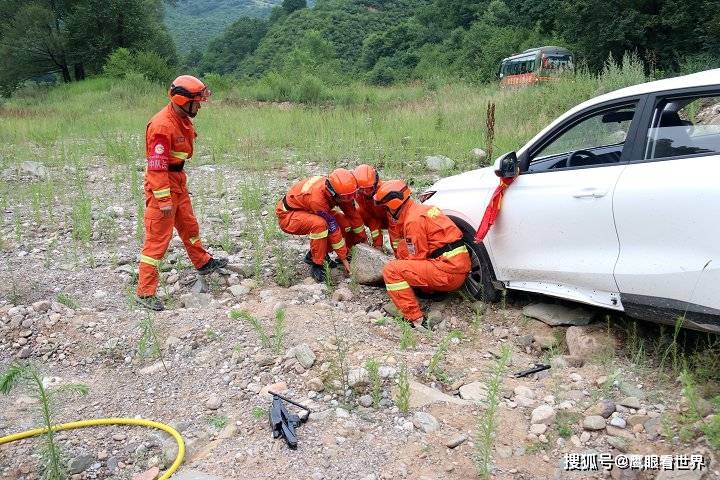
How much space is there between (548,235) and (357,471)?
2.16 meters

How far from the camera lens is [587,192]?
3.84 meters

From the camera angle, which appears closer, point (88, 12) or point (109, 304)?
point (109, 304)

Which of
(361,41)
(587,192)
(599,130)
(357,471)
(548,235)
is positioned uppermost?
(361,41)

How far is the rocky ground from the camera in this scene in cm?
309

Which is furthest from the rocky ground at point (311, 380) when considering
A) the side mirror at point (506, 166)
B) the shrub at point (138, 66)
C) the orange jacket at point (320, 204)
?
the shrub at point (138, 66)

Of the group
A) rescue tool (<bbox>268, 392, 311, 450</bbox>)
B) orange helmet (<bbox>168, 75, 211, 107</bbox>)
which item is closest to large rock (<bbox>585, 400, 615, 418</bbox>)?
rescue tool (<bbox>268, 392, 311, 450</bbox>)

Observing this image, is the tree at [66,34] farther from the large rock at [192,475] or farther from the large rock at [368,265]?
the large rock at [192,475]

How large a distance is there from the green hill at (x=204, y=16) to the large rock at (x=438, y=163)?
8104 cm

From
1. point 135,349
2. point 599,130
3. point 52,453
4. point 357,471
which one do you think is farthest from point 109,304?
point 599,130

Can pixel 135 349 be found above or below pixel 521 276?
below

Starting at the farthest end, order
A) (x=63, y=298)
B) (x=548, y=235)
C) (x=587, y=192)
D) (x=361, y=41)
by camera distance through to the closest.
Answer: (x=361, y=41)
(x=63, y=298)
(x=548, y=235)
(x=587, y=192)

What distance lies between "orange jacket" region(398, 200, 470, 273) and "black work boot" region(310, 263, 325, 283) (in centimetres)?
113

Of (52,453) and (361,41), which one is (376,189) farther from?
(361,41)

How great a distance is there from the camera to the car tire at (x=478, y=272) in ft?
15.9
